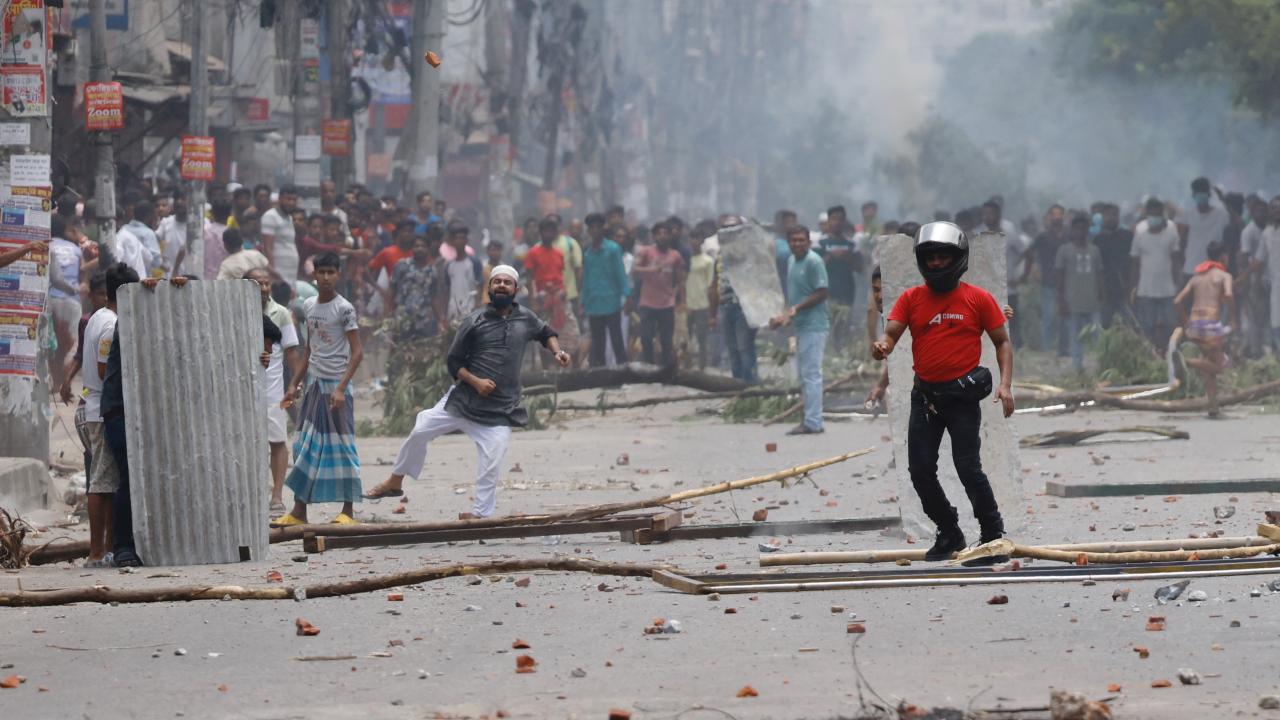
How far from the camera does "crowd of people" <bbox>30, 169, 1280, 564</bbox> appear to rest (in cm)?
1683

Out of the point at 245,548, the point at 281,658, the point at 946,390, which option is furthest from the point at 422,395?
the point at 281,658

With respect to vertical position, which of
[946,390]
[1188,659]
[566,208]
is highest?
[566,208]

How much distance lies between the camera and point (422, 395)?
17.2m

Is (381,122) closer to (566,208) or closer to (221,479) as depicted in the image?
(566,208)

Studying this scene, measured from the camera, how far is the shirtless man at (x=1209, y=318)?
16.9 m

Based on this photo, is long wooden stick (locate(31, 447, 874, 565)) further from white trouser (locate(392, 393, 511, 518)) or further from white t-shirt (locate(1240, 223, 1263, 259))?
white t-shirt (locate(1240, 223, 1263, 259))

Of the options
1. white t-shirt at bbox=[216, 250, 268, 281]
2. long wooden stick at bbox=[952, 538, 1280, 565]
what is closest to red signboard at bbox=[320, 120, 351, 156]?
white t-shirt at bbox=[216, 250, 268, 281]

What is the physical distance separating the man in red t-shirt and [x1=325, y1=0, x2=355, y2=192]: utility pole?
17.6m

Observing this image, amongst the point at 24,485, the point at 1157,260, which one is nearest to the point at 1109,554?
the point at 24,485

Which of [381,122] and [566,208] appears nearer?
[381,122]

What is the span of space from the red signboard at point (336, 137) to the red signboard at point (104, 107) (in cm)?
849

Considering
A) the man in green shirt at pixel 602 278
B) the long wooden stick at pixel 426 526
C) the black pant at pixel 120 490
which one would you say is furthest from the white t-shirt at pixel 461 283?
the black pant at pixel 120 490

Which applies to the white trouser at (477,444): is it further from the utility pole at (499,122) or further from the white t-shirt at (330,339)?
the utility pole at (499,122)

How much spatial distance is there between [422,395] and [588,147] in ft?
116
